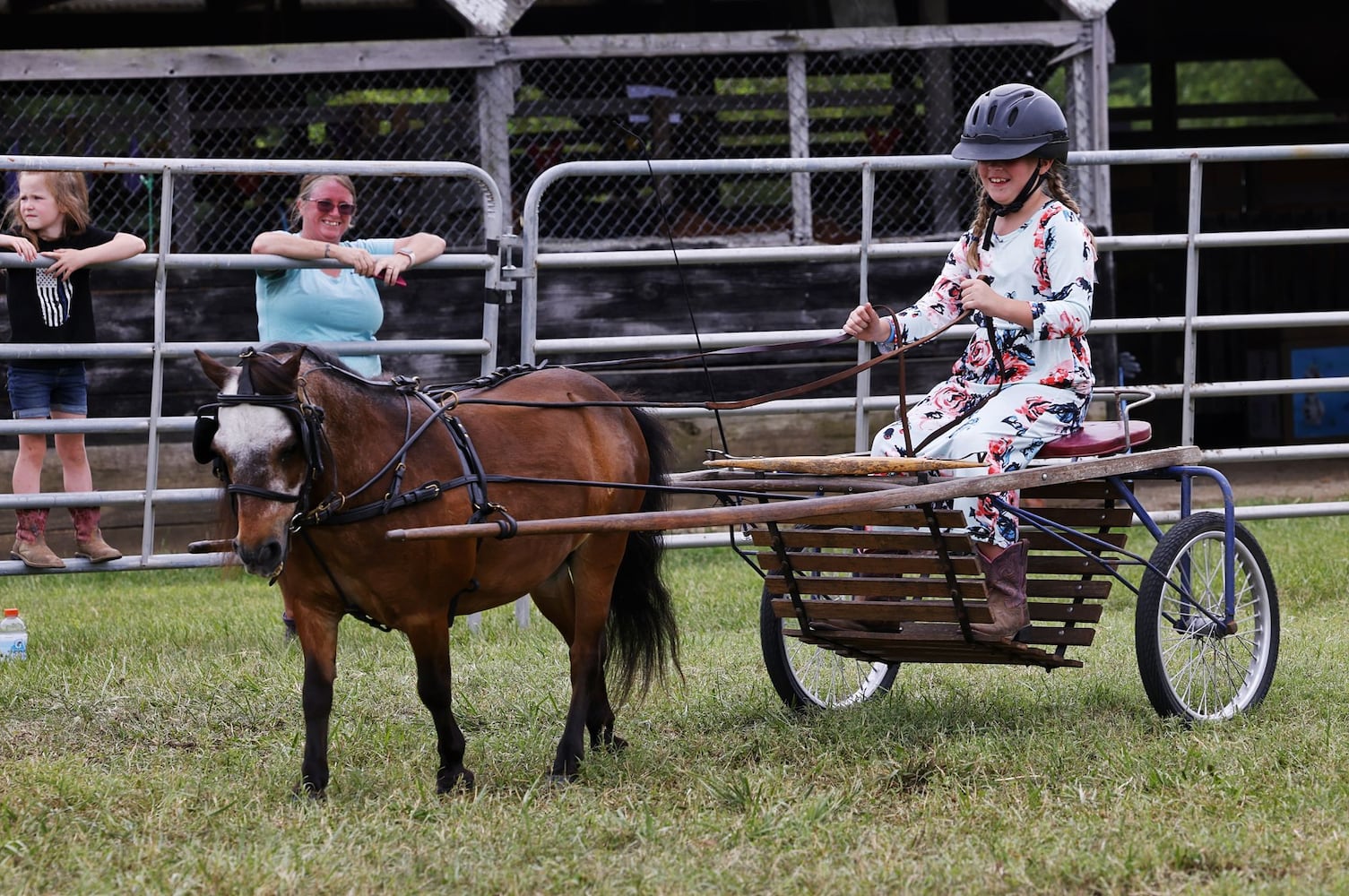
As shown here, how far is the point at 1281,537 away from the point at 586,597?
20.4 ft

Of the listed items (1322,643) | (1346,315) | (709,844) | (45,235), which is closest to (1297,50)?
(1346,315)

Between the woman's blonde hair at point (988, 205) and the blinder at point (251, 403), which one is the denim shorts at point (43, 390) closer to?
the blinder at point (251, 403)

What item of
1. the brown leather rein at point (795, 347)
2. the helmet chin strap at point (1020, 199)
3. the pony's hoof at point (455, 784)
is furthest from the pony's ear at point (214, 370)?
the helmet chin strap at point (1020, 199)

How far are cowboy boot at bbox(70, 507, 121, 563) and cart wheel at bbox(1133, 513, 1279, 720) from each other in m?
4.34

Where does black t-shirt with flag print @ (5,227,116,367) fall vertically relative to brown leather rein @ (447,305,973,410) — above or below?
above

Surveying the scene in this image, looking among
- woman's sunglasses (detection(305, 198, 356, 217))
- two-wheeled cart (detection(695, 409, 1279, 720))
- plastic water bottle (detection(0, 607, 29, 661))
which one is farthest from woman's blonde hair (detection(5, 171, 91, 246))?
two-wheeled cart (detection(695, 409, 1279, 720))

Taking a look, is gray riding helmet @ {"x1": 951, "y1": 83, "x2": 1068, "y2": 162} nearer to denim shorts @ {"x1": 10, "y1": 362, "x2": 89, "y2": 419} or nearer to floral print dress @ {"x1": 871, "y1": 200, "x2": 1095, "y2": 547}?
floral print dress @ {"x1": 871, "y1": 200, "x2": 1095, "y2": 547}

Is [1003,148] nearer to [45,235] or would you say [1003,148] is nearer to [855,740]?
[855,740]

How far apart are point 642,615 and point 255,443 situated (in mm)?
1696

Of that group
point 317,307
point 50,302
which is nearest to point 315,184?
point 317,307

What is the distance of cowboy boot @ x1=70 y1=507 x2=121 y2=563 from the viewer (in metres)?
6.69

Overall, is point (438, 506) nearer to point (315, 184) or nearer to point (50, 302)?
point (315, 184)

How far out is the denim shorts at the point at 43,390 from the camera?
266 inches

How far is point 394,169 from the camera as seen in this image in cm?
671
